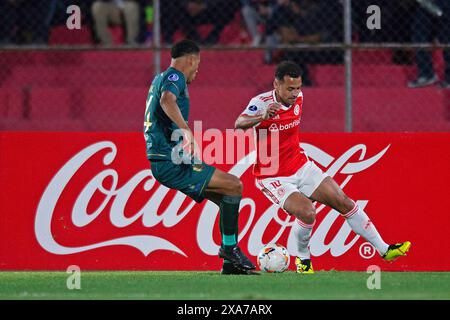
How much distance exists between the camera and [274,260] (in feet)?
29.7

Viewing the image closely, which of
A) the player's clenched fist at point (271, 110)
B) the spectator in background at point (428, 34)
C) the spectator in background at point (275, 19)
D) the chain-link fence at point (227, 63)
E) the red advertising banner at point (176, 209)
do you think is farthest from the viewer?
the spectator in background at point (275, 19)

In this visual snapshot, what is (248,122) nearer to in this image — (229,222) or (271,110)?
(271,110)

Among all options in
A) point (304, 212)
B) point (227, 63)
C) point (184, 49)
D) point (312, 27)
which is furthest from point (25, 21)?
point (304, 212)

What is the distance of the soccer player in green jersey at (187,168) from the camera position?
8.84 meters

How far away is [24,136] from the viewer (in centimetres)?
1005

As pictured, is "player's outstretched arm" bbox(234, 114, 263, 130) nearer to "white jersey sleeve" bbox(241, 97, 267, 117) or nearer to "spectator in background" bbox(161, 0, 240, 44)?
"white jersey sleeve" bbox(241, 97, 267, 117)

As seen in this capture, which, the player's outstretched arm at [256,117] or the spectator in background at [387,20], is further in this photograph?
the spectator in background at [387,20]

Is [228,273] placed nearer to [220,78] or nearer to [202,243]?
[202,243]

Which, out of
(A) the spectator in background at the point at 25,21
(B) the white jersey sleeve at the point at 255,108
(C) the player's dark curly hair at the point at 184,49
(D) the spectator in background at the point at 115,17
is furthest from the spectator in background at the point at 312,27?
(C) the player's dark curly hair at the point at 184,49

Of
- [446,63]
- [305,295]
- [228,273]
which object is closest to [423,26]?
[446,63]

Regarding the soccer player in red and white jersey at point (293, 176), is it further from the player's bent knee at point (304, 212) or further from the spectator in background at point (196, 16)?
the spectator in background at point (196, 16)

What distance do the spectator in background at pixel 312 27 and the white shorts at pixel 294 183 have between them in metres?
3.45

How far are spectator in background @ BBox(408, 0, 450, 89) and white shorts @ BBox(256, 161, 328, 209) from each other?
3382 mm

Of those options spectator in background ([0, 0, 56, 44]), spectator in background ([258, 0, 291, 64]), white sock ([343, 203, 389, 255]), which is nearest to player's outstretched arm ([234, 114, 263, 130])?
white sock ([343, 203, 389, 255])
